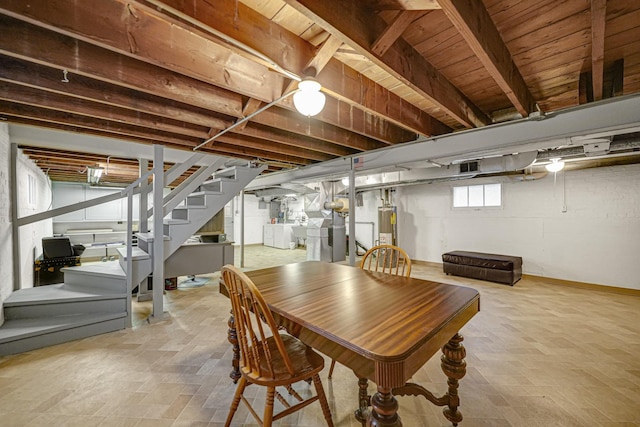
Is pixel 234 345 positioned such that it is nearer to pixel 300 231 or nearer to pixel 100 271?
pixel 100 271

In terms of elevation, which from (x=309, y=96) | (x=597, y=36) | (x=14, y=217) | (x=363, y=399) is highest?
(x=597, y=36)

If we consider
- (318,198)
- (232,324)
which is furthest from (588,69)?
(318,198)

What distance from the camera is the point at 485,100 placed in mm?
2514

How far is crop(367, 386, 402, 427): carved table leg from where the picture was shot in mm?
914

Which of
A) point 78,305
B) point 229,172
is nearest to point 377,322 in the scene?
point 78,305

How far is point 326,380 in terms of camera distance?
1.94m

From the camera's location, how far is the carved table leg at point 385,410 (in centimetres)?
91

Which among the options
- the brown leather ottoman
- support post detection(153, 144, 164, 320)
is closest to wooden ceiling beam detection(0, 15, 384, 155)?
support post detection(153, 144, 164, 320)

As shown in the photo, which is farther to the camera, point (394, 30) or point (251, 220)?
point (251, 220)

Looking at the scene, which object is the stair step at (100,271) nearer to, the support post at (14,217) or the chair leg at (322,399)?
the support post at (14,217)

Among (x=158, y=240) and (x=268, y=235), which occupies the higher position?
(x=158, y=240)

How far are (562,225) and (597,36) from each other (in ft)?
14.6

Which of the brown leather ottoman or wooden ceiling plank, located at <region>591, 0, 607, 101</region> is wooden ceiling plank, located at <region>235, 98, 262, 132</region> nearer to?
wooden ceiling plank, located at <region>591, 0, 607, 101</region>

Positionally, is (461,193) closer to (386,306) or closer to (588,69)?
(588,69)
